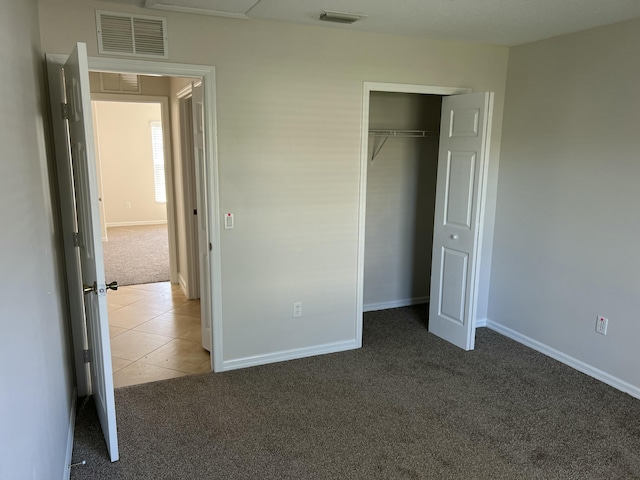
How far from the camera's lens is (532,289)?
383 centimetres

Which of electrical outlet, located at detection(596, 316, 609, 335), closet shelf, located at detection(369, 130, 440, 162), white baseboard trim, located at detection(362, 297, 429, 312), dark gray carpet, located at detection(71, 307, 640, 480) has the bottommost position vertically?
dark gray carpet, located at detection(71, 307, 640, 480)

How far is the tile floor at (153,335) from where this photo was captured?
3459mm

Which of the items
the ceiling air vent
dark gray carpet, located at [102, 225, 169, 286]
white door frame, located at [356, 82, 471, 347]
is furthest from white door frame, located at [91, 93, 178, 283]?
white door frame, located at [356, 82, 471, 347]

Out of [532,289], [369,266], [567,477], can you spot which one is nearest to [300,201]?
[369,266]

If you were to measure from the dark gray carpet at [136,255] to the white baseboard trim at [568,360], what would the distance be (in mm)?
3945

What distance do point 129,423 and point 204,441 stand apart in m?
0.51

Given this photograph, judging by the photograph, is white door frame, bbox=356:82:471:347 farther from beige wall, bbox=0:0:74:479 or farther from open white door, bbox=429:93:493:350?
beige wall, bbox=0:0:74:479

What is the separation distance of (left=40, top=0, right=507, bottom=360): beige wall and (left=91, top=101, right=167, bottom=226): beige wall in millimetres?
6328

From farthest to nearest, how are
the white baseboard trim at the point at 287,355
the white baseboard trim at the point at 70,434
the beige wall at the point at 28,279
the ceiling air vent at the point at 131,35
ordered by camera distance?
the white baseboard trim at the point at 287,355
the ceiling air vent at the point at 131,35
the white baseboard trim at the point at 70,434
the beige wall at the point at 28,279

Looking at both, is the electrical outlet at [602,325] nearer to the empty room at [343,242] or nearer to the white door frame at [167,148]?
the empty room at [343,242]

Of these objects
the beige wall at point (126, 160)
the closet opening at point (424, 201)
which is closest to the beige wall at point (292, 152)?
the closet opening at point (424, 201)

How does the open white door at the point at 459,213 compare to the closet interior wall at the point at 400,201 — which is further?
the closet interior wall at the point at 400,201

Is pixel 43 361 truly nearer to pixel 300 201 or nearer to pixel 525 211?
pixel 300 201

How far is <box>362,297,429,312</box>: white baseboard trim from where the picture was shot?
4.69 meters
